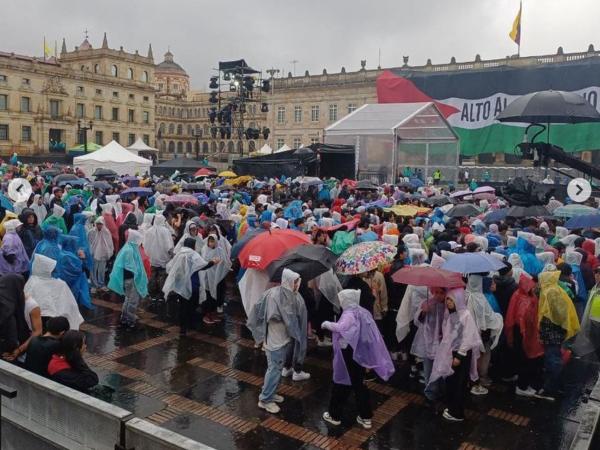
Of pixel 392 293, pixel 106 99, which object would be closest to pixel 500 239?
pixel 392 293

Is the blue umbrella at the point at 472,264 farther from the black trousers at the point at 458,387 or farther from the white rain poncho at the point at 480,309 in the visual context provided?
the black trousers at the point at 458,387

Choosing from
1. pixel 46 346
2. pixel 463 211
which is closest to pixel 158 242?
pixel 46 346

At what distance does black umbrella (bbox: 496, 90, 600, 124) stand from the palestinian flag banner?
21.1 metres

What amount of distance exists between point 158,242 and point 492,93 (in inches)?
1130

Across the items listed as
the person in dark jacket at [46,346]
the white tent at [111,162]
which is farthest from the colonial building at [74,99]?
the person in dark jacket at [46,346]

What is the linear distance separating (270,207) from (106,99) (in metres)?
58.5

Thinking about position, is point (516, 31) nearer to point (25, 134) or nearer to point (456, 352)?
point (456, 352)

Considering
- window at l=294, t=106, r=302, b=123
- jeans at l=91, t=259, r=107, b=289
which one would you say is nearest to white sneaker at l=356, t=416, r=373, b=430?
jeans at l=91, t=259, r=107, b=289

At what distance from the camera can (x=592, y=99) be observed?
1209 inches

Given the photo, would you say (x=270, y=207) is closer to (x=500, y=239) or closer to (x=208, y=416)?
(x=500, y=239)

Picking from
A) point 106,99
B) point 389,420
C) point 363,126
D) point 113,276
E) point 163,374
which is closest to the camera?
point 389,420

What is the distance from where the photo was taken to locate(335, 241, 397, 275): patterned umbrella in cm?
621

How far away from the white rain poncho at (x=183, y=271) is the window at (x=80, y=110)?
5926 cm

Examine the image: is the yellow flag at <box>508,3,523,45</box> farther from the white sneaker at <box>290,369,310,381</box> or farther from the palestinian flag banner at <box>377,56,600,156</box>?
the white sneaker at <box>290,369,310,381</box>
